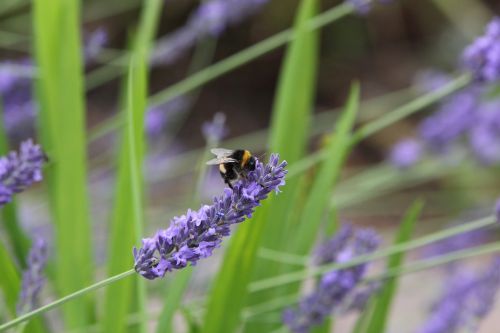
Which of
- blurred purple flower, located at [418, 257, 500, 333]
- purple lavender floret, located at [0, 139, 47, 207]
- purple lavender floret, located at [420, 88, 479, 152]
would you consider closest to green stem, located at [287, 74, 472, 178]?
blurred purple flower, located at [418, 257, 500, 333]

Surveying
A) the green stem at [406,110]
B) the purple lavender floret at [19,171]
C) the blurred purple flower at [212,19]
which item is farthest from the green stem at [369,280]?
the blurred purple flower at [212,19]

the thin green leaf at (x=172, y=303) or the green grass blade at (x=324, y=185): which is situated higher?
the green grass blade at (x=324, y=185)

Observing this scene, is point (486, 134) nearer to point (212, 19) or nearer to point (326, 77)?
point (212, 19)

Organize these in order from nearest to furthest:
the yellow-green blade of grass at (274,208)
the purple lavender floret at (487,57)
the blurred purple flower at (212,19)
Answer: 1. the yellow-green blade of grass at (274,208)
2. the purple lavender floret at (487,57)
3. the blurred purple flower at (212,19)

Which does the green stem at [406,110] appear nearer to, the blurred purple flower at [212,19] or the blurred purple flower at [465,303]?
the blurred purple flower at [465,303]

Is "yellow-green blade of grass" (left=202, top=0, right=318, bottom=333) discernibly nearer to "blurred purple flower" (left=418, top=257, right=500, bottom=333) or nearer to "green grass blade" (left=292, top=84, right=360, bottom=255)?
"green grass blade" (left=292, top=84, right=360, bottom=255)

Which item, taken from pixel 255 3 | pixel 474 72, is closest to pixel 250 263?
pixel 474 72

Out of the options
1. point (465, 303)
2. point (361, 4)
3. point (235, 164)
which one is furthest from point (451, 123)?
point (235, 164)
